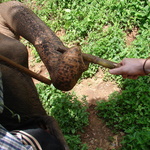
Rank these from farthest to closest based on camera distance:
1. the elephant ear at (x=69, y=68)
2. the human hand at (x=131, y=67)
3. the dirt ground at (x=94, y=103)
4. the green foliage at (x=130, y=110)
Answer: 1. the dirt ground at (x=94, y=103)
2. the green foliage at (x=130, y=110)
3. the human hand at (x=131, y=67)
4. the elephant ear at (x=69, y=68)

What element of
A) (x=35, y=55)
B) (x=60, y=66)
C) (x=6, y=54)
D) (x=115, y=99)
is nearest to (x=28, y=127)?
(x=60, y=66)

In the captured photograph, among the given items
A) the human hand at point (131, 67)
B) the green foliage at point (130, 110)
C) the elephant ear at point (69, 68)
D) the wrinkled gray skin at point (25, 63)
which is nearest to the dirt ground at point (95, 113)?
the green foliage at point (130, 110)

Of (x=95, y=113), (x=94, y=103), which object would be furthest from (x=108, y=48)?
(x=95, y=113)

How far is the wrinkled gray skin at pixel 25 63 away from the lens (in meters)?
1.11

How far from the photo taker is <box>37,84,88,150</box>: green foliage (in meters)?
2.67

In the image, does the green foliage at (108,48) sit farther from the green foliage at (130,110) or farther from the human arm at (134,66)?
the human arm at (134,66)

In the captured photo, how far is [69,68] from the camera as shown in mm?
1089

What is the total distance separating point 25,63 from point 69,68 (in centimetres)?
43

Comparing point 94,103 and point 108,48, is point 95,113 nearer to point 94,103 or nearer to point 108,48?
point 94,103

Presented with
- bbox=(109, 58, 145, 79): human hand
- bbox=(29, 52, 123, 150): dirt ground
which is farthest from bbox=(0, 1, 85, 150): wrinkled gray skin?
bbox=(29, 52, 123, 150): dirt ground

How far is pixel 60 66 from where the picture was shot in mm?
1111

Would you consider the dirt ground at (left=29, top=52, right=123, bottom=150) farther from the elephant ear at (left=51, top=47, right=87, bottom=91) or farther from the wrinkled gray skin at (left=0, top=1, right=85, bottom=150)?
the elephant ear at (left=51, top=47, right=87, bottom=91)

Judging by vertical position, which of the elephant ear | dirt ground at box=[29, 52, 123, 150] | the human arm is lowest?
dirt ground at box=[29, 52, 123, 150]

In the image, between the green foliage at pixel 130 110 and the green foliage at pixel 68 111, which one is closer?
the green foliage at pixel 130 110
